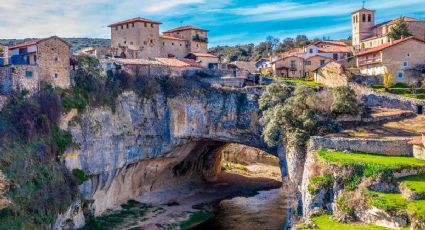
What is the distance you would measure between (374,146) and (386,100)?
13632 millimetres

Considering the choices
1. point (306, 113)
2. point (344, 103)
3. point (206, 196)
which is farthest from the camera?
point (206, 196)

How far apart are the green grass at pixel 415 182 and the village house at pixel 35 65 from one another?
104ft

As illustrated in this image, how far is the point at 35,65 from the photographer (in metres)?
50.7

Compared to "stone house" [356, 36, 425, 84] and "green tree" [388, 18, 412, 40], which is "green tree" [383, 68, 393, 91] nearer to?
"stone house" [356, 36, 425, 84]

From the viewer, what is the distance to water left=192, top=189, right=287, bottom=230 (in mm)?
53062

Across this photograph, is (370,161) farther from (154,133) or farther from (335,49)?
(335,49)

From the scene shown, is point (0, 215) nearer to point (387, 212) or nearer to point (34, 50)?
point (34, 50)

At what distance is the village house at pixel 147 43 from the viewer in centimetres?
7125

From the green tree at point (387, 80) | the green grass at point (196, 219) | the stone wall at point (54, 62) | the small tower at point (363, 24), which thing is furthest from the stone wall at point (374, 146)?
the small tower at point (363, 24)

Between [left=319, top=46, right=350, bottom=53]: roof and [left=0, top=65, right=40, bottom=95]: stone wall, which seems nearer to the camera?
[left=0, top=65, right=40, bottom=95]: stone wall

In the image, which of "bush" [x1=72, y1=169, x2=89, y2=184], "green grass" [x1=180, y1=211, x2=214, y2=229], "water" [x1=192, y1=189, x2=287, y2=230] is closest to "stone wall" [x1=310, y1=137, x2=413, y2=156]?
"water" [x1=192, y1=189, x2=287, y2=230]

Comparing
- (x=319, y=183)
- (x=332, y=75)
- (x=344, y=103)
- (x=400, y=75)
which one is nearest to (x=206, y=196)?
(x=332, y=75)

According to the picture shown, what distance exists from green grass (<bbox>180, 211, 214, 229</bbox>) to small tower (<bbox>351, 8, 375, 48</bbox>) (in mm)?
42701

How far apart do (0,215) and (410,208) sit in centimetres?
2793
